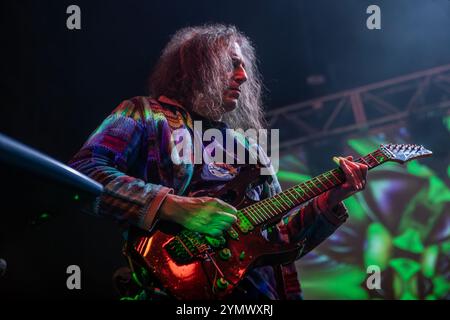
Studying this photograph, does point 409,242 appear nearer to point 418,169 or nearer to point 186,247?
point 418,169

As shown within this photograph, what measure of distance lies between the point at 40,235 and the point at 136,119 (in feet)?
5.73

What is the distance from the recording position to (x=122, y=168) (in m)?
1.81

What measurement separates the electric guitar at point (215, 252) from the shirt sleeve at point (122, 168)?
0.28ft

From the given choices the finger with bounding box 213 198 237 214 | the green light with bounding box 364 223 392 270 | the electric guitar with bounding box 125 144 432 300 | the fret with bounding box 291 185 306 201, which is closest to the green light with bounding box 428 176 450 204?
the green light with bounding box 364 223 392 270

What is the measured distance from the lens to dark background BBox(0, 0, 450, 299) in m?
3.00

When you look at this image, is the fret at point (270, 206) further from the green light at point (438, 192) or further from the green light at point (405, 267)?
the green light at point (438, 192)

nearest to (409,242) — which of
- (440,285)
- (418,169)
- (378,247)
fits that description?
(378,247)

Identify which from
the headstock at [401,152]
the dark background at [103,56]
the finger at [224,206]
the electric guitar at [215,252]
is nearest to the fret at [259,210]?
the electric guitar at [215,252]

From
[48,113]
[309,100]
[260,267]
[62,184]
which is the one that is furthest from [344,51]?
[62,184]

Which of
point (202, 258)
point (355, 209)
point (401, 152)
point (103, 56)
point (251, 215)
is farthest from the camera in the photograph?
point (355, 209)

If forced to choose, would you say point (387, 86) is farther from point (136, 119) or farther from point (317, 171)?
point (136, 119)

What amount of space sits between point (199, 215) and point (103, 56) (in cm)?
185

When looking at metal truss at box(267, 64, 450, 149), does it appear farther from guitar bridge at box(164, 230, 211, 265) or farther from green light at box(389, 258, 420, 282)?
guitar bridge at box(164, 230, 211, 265)

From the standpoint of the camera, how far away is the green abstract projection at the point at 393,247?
372 cm
